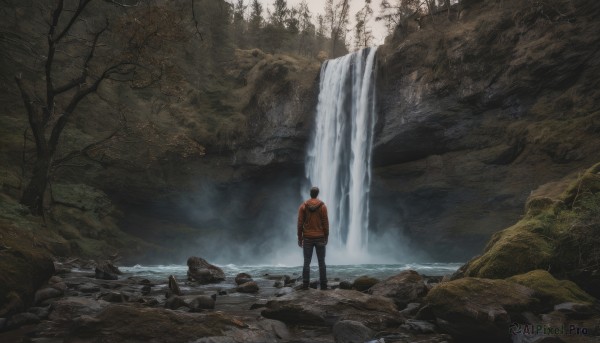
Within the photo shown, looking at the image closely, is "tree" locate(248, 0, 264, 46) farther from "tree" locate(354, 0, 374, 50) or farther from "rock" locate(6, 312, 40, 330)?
"rock" locate(6, 312, 40, 330)

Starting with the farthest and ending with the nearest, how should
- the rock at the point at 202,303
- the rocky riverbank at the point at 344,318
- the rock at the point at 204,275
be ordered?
1. the rock at the point at 204,275
2. the rock at the point at 202,303
3. the rocky riverbank at the point at 344,318

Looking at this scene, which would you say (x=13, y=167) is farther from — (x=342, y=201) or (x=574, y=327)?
(x=574, y=327)

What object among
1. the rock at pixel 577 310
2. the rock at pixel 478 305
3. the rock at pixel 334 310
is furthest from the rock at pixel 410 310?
the rock at pixel 577 310

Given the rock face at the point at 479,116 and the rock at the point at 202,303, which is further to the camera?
the rock face at the point at 479,116

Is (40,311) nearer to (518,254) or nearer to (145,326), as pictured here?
(145,326)

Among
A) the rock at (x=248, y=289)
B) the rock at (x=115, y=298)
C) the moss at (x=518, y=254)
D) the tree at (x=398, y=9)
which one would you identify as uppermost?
the tree at (x=398, y=9)

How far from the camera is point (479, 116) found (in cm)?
2398

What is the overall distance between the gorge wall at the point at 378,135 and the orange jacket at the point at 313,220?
29.5 feet

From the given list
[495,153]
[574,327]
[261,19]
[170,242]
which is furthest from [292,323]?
[261,19]

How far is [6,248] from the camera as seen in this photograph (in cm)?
705

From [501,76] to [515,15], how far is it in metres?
3.30

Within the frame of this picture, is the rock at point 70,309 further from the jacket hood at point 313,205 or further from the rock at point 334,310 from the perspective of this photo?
the jacket hood at point 313,205

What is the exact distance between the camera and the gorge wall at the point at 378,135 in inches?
796

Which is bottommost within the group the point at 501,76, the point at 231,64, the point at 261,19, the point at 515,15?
the point at 501,76
